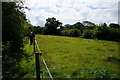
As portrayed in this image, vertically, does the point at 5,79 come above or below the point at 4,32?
below

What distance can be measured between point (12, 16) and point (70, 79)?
8.57 m

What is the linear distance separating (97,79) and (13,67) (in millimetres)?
6100

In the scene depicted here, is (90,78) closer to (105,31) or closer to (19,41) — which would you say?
(19,41)

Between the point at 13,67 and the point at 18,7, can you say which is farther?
the point at 18,7

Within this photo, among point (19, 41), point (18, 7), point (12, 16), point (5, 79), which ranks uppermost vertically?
point (18, 7)

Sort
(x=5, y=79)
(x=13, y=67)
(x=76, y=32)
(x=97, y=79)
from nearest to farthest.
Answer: (x=97, y=79), (x=5, y=79), (x=13, y=67), (x=76, y=32)

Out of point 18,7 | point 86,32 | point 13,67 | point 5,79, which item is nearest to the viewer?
point 5,79

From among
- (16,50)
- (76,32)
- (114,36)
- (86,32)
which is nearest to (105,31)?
(114,36)

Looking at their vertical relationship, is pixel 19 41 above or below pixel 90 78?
above

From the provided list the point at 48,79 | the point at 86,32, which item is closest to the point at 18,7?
the point at 48,79

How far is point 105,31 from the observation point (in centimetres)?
6500

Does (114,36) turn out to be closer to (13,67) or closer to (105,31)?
(105,31)

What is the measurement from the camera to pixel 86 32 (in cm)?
7869

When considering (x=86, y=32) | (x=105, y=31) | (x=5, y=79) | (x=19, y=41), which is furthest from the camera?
(x=86, y=32)
